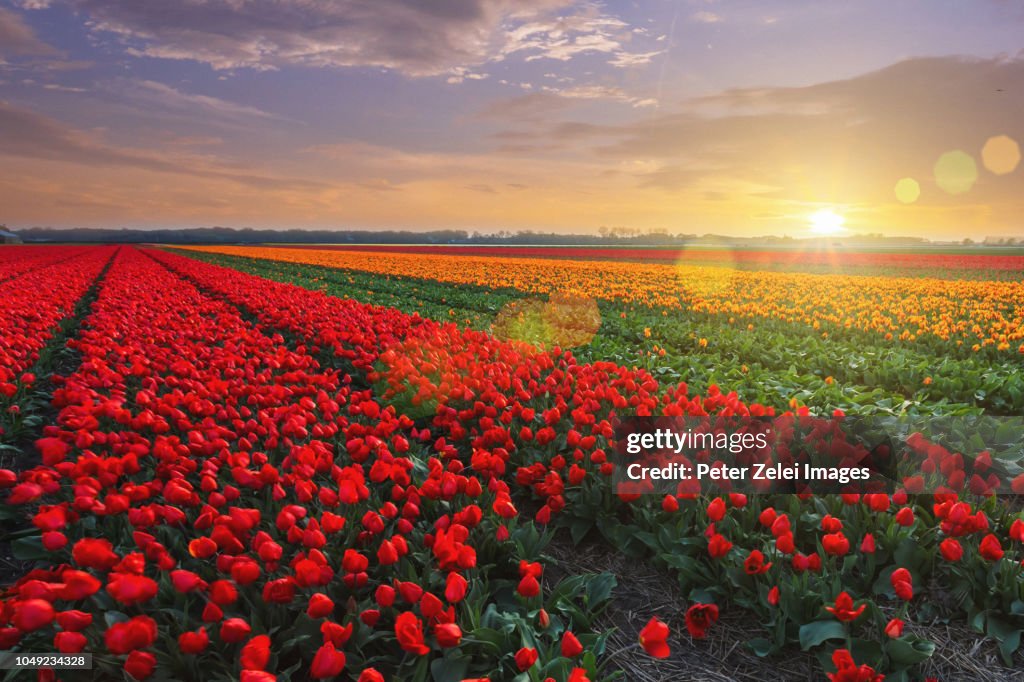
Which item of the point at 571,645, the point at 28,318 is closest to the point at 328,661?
the point at 571,645

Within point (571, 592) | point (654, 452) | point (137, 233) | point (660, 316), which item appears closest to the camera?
point (571, 592)

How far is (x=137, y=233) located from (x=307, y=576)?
17462cm

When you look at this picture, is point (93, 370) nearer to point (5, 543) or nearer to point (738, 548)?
point (5, 543)

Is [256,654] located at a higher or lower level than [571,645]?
higher

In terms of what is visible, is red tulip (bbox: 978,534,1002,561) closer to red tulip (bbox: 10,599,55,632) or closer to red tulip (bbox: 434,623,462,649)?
red tulip (bbox: 434,623,462,649)

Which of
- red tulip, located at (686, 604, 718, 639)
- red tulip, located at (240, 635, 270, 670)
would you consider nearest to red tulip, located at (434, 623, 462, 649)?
red tulip, located at (240, 635, 270, 670)

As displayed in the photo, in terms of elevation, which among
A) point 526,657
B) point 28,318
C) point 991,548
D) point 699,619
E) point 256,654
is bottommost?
point 699,619

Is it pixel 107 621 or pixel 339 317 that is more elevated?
pixel 339 317

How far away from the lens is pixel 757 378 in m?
7.14

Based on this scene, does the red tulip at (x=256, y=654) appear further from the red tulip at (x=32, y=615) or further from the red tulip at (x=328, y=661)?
the red tulip at (x=32, y=615)

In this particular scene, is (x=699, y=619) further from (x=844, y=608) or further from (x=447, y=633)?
(x=447, y=633)

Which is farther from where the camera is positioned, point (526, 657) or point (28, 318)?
point (28, 318)

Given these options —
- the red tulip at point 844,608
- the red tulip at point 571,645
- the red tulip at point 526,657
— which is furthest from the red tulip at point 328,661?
the red tulip at point 844,608

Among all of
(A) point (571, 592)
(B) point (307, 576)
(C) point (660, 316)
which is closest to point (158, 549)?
(B) point (307, 576)
